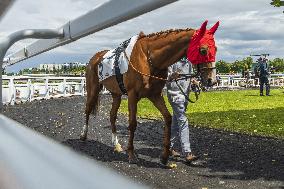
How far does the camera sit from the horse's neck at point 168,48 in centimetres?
546

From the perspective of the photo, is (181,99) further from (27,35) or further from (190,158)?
(27,35)

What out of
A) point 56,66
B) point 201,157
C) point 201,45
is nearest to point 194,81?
point 201,45

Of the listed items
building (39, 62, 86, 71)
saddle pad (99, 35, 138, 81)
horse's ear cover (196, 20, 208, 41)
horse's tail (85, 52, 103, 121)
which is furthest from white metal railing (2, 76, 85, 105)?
building (39, 62, 86, 71)

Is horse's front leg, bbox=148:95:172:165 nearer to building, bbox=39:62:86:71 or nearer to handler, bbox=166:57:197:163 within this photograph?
handler, bbox=166:57:197:163

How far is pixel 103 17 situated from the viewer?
3.14 ft

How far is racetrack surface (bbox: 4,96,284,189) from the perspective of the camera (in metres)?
4.97

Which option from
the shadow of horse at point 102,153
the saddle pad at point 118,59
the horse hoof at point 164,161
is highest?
the saddle pad at point 118,59

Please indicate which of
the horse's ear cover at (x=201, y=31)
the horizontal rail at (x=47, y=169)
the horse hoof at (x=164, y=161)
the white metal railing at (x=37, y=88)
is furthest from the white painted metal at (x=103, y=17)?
the white metal railing at (x=37, y=88)

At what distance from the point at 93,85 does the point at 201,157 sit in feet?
7.81

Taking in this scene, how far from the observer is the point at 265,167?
225 inches

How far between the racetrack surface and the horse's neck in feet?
3.96

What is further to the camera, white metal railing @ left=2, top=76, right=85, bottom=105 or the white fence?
the white fence

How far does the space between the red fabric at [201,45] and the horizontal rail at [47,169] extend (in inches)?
182

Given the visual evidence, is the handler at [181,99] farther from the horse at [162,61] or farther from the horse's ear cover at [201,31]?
the horse's ear cover at [201,31]
